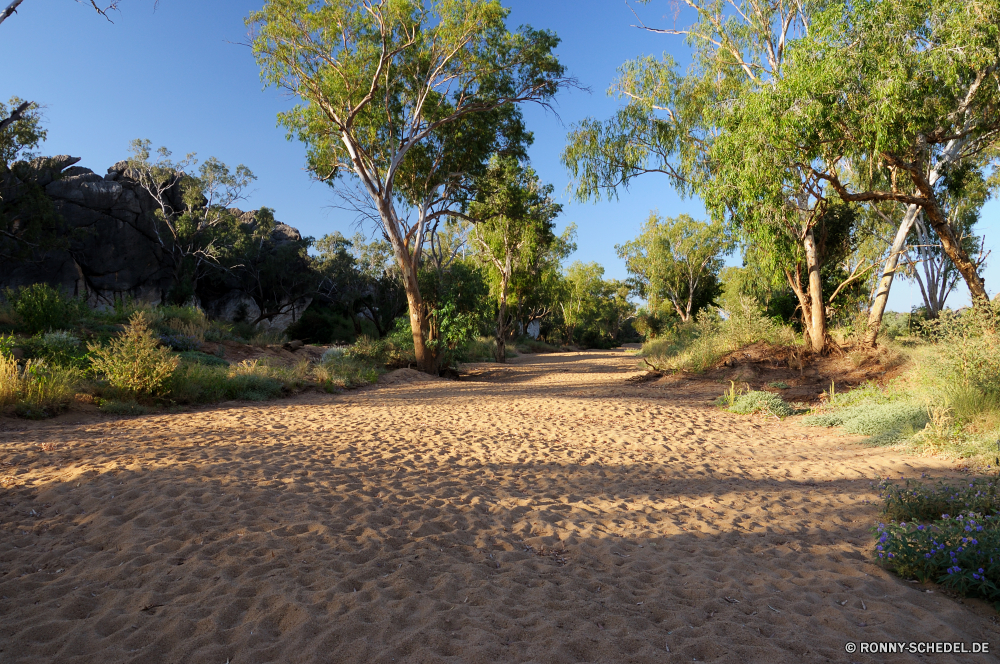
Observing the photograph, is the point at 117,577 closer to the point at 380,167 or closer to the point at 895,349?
the point at 895,349

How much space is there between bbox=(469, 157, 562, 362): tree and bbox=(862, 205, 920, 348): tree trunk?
1043 cm

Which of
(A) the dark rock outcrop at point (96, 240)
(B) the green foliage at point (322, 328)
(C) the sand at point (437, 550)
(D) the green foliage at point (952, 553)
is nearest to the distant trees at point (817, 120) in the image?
(C) the sand at point (437, 550)

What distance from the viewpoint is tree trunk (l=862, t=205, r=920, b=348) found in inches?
486

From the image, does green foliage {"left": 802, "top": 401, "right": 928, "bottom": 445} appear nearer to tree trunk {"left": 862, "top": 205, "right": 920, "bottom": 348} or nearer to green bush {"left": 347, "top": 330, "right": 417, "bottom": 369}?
tree trunk {"left": 862, "top": 205, "right": 920, "bottom": 348}

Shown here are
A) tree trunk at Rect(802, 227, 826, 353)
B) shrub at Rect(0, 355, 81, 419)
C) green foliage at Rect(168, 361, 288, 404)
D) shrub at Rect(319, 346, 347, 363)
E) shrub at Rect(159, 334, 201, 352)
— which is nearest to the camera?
shrub at Rect(0, 355, 81, 419)

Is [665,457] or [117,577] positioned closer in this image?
[117,577]

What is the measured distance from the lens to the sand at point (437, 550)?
8.47 ft

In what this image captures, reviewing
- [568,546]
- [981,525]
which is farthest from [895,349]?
[568,546]

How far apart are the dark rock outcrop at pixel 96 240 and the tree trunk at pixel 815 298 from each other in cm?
2892

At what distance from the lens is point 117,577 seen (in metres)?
3.08

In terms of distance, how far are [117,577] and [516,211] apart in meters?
15.4

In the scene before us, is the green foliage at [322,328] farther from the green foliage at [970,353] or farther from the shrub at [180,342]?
the green foliage at [970,353]

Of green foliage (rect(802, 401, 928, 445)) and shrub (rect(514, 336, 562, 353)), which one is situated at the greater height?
shrub (rect(514, 336, 562, 353))

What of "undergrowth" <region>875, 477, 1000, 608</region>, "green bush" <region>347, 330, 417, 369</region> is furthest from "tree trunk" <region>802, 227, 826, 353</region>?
"green bush" <region>347, 330, 417, 369</region>
